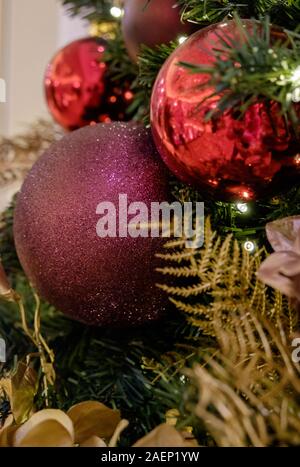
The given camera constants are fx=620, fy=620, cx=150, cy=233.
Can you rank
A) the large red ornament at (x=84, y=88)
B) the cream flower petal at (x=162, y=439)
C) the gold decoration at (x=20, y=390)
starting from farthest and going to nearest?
the large red ornament at (x=84, y=88) < the gold decoration at (x=20, y=390) < the cream flower petal at (x=162, y=439)

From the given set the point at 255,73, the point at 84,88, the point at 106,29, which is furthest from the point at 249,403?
the point at 106,29

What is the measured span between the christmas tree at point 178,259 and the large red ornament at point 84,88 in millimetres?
34

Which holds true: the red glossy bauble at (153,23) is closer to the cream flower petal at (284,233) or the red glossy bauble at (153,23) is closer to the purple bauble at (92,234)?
the purple bauble at (92,234)

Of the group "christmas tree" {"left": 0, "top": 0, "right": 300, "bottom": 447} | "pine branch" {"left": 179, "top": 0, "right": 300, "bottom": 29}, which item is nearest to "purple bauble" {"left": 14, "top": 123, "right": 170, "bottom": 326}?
"christmas tree" {"left": 0, "top": 0, "right": 300, "bottom": 447}

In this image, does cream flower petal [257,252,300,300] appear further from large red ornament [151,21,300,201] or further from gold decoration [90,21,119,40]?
gold decoration [90,21,119,40]

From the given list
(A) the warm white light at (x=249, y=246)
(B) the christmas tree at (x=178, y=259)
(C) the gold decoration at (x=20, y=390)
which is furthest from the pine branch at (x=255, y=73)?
(C) the gold decoration at (x=20, y=390)

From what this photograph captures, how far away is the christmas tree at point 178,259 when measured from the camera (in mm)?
318

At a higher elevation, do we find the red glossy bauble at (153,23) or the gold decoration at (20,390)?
the red glossy bauble at (153,23)

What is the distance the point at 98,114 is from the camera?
67 cm

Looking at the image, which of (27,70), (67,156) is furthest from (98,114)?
(27,70)

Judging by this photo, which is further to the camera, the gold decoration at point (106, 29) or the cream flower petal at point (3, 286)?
the gold decoration at point (106, 29)

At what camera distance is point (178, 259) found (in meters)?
0.40

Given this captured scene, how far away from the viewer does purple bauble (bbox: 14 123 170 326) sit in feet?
1.43

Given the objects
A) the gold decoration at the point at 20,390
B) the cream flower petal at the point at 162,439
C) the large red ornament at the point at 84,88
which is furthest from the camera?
the large red ornament at the point at 84,88
